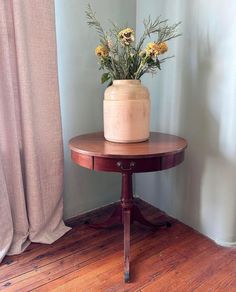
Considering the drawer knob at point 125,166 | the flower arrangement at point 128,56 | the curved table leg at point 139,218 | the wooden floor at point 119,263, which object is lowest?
the wooden floor at point 119,263

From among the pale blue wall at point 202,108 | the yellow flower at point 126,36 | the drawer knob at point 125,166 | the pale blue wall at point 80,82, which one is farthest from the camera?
the pale blue wall at point 80,82

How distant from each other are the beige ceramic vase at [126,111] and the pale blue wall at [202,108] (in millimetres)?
398

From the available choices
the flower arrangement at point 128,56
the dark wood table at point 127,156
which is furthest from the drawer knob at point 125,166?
the flower arrangement at point 128,56

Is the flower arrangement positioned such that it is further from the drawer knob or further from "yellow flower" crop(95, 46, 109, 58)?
the drawer knob

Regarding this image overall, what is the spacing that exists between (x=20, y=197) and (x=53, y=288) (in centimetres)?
53

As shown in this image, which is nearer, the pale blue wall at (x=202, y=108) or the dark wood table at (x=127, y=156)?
the dark wood table at (x=127, y=156)

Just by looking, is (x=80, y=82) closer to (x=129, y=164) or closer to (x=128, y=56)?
(x=128, y=56)

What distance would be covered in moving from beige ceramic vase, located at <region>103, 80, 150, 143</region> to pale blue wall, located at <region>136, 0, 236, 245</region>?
40 cm

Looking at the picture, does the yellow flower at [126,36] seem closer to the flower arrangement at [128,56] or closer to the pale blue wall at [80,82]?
the flower arrangement at [128,56]

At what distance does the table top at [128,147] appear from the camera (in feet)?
3.95

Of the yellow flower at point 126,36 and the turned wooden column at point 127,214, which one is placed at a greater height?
the yellow flower at point 126,36

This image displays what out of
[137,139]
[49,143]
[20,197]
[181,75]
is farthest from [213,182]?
[20,197]

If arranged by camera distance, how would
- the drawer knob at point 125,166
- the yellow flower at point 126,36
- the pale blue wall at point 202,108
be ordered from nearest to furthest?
1. the drawer knob at point 125,166
2. the yellow flower at point 126,36
3. the pale blue wall at point 202,108

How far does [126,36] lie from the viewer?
132 cm
